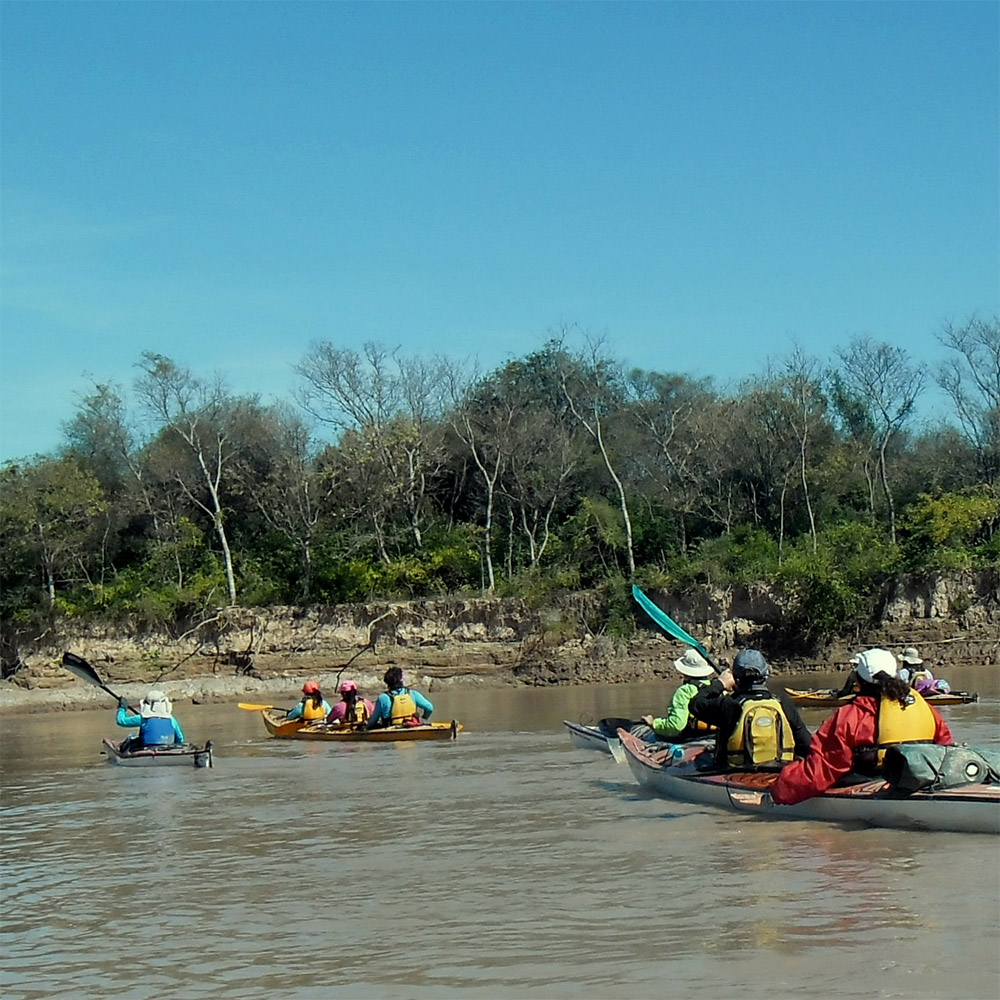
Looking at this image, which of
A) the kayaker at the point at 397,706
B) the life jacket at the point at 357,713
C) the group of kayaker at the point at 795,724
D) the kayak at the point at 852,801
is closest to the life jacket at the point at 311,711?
the life jacket at the point at 357,713

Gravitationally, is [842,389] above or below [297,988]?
above

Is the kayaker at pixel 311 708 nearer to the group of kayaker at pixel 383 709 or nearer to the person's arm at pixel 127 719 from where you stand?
the group of kayaker at pixel 383 709

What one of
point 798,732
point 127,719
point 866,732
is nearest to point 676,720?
point 798,732

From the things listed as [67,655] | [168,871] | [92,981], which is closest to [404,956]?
[92,981]

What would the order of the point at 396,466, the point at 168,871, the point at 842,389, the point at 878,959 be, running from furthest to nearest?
the point at 842,389 → the point at 396,466 → the point at 168,871 → the point at 878,959

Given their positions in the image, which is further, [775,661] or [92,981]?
[775,661]

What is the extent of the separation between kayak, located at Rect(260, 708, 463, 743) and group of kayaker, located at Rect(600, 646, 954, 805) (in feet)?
18.7

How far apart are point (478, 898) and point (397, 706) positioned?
1043 centimetres

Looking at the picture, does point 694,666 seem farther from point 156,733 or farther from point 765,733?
point 156,733

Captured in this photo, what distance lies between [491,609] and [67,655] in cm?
1572

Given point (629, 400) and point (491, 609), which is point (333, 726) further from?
point (629, 400)

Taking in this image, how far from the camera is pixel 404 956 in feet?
21.6

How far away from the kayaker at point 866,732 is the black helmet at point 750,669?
841mm

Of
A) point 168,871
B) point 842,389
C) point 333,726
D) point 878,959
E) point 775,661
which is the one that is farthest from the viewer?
point 842,389
